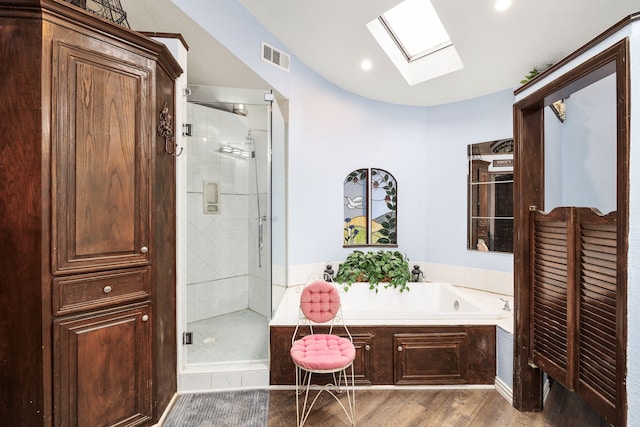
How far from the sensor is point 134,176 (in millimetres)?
1530

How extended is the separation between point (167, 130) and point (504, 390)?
9.42 feet

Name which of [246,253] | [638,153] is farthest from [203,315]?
[638,153]

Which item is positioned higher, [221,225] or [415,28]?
[415,28]

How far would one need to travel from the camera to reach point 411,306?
9.91ft

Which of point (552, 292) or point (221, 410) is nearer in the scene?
point (552, 292)

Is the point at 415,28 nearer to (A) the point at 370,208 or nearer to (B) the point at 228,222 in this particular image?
(A) the point at 370,208

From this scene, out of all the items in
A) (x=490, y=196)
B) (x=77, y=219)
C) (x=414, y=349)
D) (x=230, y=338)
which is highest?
(x=490, y=196)

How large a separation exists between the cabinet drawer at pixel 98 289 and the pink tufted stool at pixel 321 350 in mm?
994

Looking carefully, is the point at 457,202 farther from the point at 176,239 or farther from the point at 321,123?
the point at 176,239

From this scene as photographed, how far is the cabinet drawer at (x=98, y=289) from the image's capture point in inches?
52.1

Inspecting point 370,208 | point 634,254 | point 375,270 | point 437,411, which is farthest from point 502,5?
point 437,411

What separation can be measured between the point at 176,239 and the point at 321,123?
2.02 meters

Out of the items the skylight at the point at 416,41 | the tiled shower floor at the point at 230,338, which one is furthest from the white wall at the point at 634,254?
the tiled shower floor at the point at 230,338

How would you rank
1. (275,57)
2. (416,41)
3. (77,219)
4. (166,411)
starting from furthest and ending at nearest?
(416,41) < (275,57) < (166,411) < (77,219)
